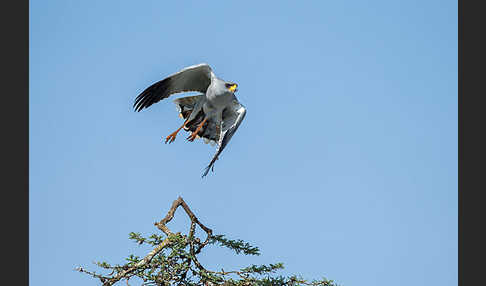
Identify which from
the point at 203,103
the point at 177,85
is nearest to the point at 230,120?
the point at 203,103

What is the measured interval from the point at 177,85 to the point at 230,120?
43.0 inches

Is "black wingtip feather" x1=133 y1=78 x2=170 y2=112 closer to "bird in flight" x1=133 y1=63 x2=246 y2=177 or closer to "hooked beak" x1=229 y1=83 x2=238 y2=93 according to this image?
"bird in flight" x1=133 y1=63 x2=246 y2=177

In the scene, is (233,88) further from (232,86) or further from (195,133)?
(195,133)

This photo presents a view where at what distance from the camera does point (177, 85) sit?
10.8 metres

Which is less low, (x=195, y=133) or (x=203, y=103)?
(x=203, y=103)

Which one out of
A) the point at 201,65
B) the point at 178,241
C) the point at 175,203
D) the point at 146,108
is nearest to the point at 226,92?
the point at 201,65

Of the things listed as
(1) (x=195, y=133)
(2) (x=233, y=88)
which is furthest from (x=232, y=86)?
(1) (x=195, y=133)

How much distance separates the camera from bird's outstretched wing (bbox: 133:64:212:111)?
1049cm

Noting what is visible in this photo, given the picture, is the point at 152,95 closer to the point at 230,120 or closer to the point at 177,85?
the point at 177,85

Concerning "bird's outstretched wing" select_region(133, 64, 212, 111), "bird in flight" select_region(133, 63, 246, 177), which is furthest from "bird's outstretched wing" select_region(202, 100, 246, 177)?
"bird's outstretched wing" select_region(133, 64, 212, 111)

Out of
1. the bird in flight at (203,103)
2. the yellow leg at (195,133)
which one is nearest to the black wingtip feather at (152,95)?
the bird in flight at (203,103)

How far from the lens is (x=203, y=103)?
35.0ft

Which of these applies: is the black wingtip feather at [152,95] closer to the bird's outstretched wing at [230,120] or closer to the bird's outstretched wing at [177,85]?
the bird's outstretched wing at [177,85]

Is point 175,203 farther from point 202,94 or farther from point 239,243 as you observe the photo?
point 202,94
